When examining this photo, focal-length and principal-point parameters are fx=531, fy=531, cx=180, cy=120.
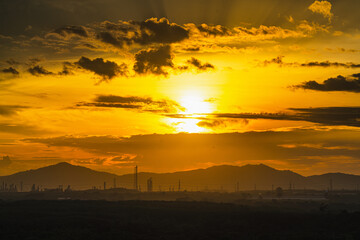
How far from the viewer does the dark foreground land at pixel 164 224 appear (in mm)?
99875

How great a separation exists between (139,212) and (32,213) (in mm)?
27167

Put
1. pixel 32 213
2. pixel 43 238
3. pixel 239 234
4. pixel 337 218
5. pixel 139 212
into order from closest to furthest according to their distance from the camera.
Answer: pixel 43 238 < pixel 239 234 < pixel 337 218 < pixel 32 213 < pixel 139 212

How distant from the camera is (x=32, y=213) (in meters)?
128

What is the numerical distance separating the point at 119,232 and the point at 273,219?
1445 inches

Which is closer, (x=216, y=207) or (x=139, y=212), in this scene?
(x=139, y=212)

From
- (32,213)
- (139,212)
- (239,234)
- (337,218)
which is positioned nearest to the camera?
(239,234)

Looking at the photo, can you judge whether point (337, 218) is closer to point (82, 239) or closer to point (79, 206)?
point (82, 239)

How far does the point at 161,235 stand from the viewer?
4050 inches

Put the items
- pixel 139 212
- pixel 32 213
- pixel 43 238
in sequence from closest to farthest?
pixel 43 238
pixel 32 213
pixel 139 212

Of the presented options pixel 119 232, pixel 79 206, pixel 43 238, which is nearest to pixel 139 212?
pixel 79 206

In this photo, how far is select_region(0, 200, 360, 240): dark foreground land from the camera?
9988 cm

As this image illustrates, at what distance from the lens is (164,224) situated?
117 meters

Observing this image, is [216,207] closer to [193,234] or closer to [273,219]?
[273,219]

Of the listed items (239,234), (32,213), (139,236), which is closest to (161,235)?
(139,236)
